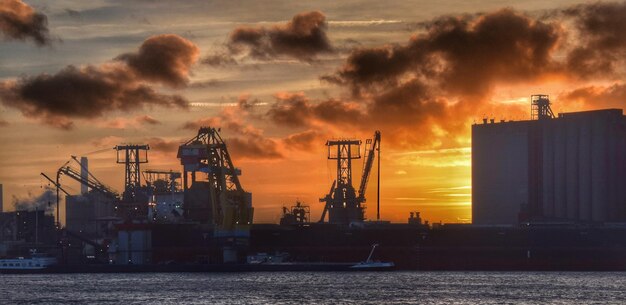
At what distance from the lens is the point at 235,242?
190 metres

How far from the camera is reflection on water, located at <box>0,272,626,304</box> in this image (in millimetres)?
128125

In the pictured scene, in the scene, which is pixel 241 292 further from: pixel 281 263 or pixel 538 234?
pixel 538 234

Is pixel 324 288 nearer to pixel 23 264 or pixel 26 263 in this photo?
pixel 26 263

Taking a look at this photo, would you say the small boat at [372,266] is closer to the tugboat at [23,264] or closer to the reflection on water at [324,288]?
the reflection on water at [324,288]

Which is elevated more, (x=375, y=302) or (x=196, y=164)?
(x=196, y=164)

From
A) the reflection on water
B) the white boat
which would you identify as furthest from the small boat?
the white boat

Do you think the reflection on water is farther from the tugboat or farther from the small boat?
the tugboat

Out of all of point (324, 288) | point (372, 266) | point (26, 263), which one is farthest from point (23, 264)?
point (324, 288)

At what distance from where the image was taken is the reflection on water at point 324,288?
128 meters

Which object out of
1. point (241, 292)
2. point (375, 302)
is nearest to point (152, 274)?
point (241, 292)

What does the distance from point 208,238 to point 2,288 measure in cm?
4380

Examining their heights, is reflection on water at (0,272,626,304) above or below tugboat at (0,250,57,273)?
below

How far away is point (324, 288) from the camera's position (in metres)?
142

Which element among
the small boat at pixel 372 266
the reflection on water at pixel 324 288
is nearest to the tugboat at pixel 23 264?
the reflection on water at pixel 324 288
